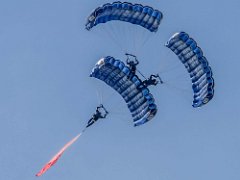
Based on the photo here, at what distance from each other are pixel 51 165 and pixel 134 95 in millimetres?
8563

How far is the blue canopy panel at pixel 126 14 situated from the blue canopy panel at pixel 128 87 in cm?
313

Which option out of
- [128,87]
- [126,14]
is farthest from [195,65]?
[126,14]

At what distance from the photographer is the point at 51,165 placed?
74375mm

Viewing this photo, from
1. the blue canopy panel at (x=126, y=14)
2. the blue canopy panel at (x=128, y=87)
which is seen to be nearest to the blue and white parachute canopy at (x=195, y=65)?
the blue canopy panel at (x=126, y=14)

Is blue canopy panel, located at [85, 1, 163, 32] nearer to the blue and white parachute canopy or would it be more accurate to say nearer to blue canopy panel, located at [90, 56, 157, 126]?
the blue and white parachute canopy

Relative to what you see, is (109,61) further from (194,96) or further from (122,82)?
(194,96)

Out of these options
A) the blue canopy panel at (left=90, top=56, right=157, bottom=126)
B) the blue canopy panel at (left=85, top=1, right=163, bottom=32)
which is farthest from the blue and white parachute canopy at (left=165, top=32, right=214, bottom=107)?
the blue canopy panel at (left=90, top=56, right=157, bottom=126)

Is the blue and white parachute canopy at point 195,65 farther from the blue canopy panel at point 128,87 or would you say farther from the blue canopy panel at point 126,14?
the blue canopy panel at point 128,87

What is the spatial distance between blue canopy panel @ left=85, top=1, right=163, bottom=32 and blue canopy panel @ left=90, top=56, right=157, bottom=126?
10.3 feet

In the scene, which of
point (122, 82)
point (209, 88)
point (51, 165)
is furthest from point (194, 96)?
point (51, 165)

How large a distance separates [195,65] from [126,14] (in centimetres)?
698

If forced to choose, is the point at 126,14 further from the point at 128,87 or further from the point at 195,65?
the point at 195,65

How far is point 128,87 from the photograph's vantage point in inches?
2913

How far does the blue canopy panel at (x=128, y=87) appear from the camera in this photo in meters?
72.8
